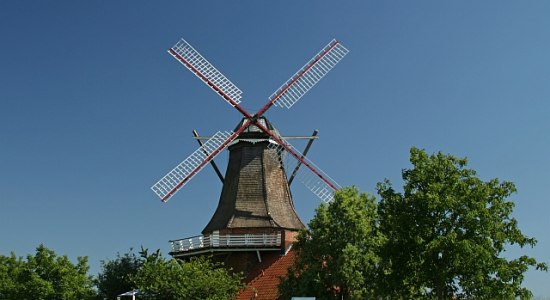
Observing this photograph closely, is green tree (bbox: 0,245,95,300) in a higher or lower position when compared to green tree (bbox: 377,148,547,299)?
higher

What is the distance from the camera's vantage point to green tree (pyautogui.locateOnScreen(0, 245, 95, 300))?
42.4 metres

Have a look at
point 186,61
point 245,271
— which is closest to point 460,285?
point 245,271

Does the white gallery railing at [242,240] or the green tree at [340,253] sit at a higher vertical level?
the white gallery railing at [242,240]

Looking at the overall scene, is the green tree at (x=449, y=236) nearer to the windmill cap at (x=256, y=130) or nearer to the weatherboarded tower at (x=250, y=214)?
the weatherboarded tower at (x=250, y=214)

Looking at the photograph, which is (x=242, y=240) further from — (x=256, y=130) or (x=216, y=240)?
(x=256, y=130)

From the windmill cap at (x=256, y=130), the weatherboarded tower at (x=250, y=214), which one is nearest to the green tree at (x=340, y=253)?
the weatherboarded tower at (x=250, y=214)

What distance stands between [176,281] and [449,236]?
594 inches

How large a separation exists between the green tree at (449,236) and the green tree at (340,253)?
5.40ft

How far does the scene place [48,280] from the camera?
43.8 m

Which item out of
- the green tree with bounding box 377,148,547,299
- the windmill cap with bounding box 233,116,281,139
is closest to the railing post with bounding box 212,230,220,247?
the windmill cap with bounding box 233,116,281,139

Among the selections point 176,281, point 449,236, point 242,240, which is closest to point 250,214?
point 242,240

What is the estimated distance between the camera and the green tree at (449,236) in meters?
23.0

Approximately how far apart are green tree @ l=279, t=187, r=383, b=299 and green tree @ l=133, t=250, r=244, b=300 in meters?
5.60

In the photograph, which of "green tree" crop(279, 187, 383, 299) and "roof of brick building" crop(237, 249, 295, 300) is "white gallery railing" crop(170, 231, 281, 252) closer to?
"roof of brick building" crop(237, 249, 295, 300)
